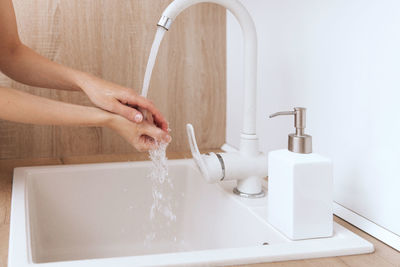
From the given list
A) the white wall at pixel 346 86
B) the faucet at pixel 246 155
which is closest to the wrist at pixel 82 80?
the faucet at pixel 246 155

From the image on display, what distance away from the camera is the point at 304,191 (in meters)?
0.65

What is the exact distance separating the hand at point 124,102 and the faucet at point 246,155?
8cm

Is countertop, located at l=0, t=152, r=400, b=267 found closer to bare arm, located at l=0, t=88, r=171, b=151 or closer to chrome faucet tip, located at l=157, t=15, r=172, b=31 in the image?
bare arm, located at l=0, t=88, r=171, b=151

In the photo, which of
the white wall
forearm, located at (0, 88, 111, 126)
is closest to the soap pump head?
the white wall

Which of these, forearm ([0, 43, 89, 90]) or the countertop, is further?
forearm ([0, 43, 89, 90])

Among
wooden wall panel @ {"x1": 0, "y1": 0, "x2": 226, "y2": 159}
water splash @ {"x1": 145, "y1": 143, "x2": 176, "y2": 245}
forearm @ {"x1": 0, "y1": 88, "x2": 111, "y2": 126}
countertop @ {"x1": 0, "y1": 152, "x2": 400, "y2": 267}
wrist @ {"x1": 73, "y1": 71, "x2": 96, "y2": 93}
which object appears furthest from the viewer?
wooden wall panel @ {"x1": 0, "y1": 0, "x2": 226, "y2": 159}

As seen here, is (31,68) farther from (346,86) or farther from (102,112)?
(346,86)

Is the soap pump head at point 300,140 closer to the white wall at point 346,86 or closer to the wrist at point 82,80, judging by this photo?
the white wall at point 346,86

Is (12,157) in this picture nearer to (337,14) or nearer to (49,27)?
(49,27)

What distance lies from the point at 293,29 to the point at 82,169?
1.84 ft

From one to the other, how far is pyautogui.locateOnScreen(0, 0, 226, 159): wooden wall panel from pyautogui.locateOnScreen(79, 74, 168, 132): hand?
371 millimetres

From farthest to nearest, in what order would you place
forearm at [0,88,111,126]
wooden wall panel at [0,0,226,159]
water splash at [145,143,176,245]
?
wooden wall panel at [0,0,226,159] < water splash at [145,143,176,245] < forearm at [0,88,111,126]

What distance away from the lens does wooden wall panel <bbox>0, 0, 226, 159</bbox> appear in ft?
3.95

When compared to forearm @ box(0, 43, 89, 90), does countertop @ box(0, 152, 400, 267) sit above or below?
below
